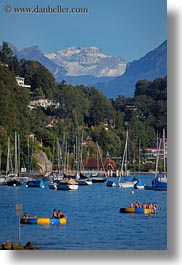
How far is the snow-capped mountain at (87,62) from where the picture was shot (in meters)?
17.0

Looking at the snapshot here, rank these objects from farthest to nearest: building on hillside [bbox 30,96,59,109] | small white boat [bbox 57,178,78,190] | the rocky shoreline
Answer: small white boat [bbox 57,178,78,190] < building on hillside [bbox 30,96,59,109] < the rocky shoreline

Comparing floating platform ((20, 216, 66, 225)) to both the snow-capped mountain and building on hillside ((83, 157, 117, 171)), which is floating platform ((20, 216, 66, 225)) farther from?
building on hillside ((83, 157, 117, 171))

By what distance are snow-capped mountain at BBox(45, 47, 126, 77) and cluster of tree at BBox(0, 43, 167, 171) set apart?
349mm

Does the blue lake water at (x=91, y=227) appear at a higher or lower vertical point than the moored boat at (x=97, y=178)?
lower

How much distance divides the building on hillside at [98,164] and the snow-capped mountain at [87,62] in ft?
11.1

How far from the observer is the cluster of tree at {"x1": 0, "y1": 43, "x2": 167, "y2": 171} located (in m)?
17.8

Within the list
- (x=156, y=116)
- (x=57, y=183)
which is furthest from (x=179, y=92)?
(x=57, y=183)

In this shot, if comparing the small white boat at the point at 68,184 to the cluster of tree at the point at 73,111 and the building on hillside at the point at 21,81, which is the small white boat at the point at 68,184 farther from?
the building on hillside at the point at 21,81

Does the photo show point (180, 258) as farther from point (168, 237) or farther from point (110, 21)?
point (110, 21)

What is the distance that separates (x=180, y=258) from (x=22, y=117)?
18.6 ft

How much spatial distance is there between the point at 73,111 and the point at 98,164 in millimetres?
3559

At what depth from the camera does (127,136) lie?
18.7 metres

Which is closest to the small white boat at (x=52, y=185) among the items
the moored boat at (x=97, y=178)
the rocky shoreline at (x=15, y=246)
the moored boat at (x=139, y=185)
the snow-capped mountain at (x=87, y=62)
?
the moored boat at (x=97, y=178)

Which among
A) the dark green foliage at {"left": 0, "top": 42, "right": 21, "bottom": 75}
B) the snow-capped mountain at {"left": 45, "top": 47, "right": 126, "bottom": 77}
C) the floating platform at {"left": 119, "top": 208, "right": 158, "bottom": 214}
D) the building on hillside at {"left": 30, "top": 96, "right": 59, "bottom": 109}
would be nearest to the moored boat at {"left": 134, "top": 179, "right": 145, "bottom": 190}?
the floating platform at {"left": 119, "top": 208, "right": 158, "bottom": 214}
